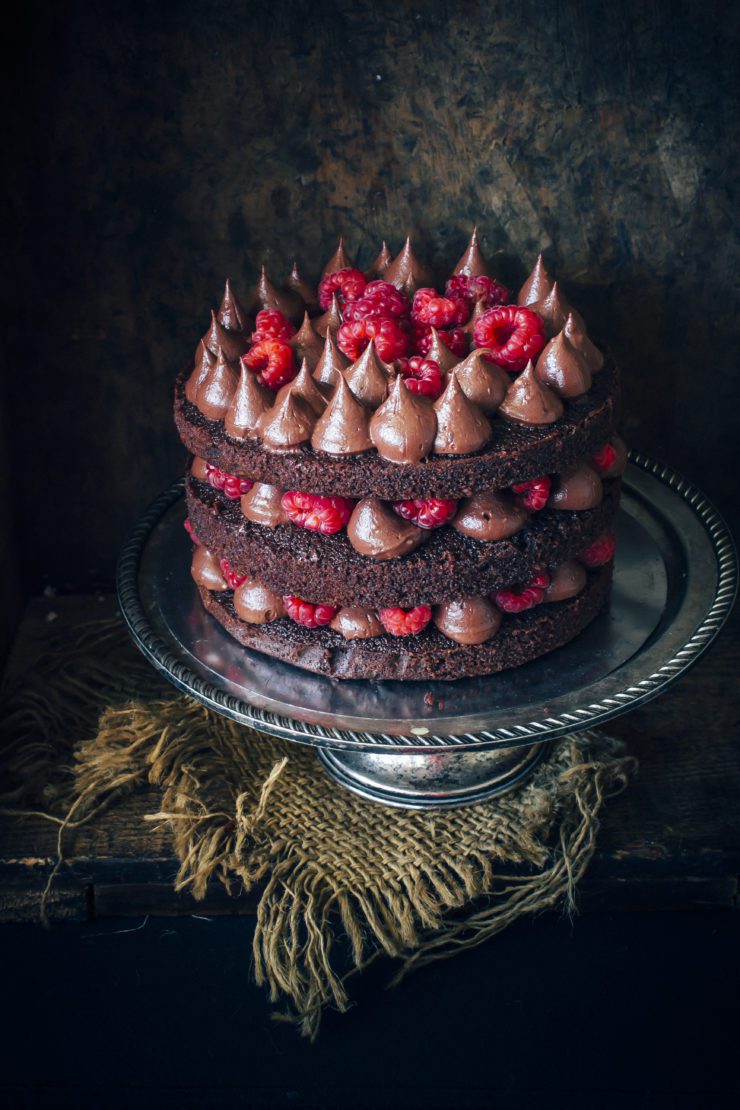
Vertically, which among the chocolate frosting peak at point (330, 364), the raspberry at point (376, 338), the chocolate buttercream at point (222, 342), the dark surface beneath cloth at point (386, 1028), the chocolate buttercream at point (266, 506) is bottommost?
the dark surface beneath cloth at point (386, 1028)

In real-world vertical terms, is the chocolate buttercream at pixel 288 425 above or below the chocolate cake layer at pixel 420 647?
above

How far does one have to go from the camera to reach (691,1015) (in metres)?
1.88

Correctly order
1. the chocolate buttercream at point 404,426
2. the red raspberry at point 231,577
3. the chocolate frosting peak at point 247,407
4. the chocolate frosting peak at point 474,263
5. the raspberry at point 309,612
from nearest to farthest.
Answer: the chocolate buttercream at point 404,426
the chocolate frosting peak at point 247,407
the raspberry at point 309,612
the red raspberry at point 231,577
the chocolate frosting peak at point 474,263

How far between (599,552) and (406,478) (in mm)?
469

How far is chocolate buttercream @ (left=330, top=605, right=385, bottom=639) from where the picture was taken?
1777 millimetres

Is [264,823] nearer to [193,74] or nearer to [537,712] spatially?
[537,712]

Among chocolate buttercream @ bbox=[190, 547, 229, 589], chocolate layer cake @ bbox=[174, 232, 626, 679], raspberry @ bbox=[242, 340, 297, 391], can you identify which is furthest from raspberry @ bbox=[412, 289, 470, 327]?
chocolate buttercream @ bbox=[190, 547, 229, 589]

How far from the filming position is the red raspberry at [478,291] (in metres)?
1.93

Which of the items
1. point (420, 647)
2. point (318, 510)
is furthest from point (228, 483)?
point (420, 647)

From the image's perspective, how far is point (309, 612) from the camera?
5.92ft

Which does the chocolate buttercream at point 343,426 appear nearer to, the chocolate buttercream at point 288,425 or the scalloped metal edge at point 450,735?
the chocolate buttercream at point 288,425

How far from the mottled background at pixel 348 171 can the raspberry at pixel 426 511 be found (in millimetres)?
665

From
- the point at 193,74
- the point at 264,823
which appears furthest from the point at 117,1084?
the point at 193,74

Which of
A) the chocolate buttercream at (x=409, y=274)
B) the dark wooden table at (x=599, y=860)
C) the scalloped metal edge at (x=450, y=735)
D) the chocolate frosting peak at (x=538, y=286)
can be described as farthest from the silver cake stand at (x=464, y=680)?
the chocolate buttercream at (x=409, y=274)
